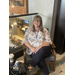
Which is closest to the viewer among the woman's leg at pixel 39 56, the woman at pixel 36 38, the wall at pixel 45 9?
the woman's leg at pixel 39 56

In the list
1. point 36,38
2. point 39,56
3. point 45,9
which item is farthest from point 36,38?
point 45,9

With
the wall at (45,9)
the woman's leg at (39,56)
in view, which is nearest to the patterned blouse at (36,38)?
the woman's leg at (39,56)

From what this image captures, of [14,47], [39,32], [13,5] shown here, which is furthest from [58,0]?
[13,5]

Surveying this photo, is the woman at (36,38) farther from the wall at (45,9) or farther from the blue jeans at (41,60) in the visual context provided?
the wall at (45,9)

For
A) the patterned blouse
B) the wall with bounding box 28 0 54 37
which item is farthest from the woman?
the wall with bounding box 28 0 54 37

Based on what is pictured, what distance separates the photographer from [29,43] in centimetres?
201

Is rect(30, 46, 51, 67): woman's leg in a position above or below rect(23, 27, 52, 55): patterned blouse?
below

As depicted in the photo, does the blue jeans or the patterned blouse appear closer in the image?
the blue jeans

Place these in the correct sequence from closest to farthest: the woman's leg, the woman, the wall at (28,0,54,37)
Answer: the woman's leg, the woman, the wall at (28,0,54,37)

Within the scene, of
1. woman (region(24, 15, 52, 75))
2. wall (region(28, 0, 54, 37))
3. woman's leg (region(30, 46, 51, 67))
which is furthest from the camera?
wall (region(28, 0, 54, 37))

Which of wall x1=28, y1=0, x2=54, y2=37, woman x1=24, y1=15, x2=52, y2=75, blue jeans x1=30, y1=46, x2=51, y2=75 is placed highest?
wall x1=28, y1=0, x2=54, y2=37

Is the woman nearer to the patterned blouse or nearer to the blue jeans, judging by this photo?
the patterned blouse
